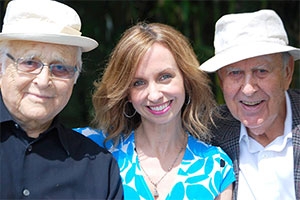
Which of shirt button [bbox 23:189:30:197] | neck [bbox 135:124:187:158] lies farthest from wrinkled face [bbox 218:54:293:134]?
shirt button [bbox 23:189:30:197]

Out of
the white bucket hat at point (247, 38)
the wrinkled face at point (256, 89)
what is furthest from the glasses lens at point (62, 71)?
the wrinkled face at point (256, 89)

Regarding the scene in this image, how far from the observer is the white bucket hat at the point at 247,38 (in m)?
2.99

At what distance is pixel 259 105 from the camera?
3057 millimetres

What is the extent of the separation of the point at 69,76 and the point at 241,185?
122 cm

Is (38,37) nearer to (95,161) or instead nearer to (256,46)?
(95,161)

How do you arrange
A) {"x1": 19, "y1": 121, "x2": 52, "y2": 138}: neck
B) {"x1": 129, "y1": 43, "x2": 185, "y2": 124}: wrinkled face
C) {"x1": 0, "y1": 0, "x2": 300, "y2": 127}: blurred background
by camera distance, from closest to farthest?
{"x1": 19, "y1": 121, "x2": 52, "y2": 138}: neck, {"x1": 129, "y1": 43, "x2": 185, "y2": 124}: wrinkled face, {"x1": 0, "y1": 0, "x2": 300, "y2": 127}: blurred background

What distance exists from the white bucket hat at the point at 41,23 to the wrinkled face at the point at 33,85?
0.19ft

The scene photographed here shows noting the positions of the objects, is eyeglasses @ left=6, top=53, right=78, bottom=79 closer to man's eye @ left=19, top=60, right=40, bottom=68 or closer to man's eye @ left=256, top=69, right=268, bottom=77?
man's eye @ left=19, top=60, right=40, bottom=68

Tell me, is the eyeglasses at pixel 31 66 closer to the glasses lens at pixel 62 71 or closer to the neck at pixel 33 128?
the glasses lens at pixel 62 71

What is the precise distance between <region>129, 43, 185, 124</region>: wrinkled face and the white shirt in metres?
0.56

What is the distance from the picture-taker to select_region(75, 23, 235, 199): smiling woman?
2914mm

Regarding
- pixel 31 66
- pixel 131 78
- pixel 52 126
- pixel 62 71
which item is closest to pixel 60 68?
pixel 62 71

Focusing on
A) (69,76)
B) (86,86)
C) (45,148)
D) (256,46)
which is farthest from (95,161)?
(86,86)

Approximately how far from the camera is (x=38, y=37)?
2498 mm
